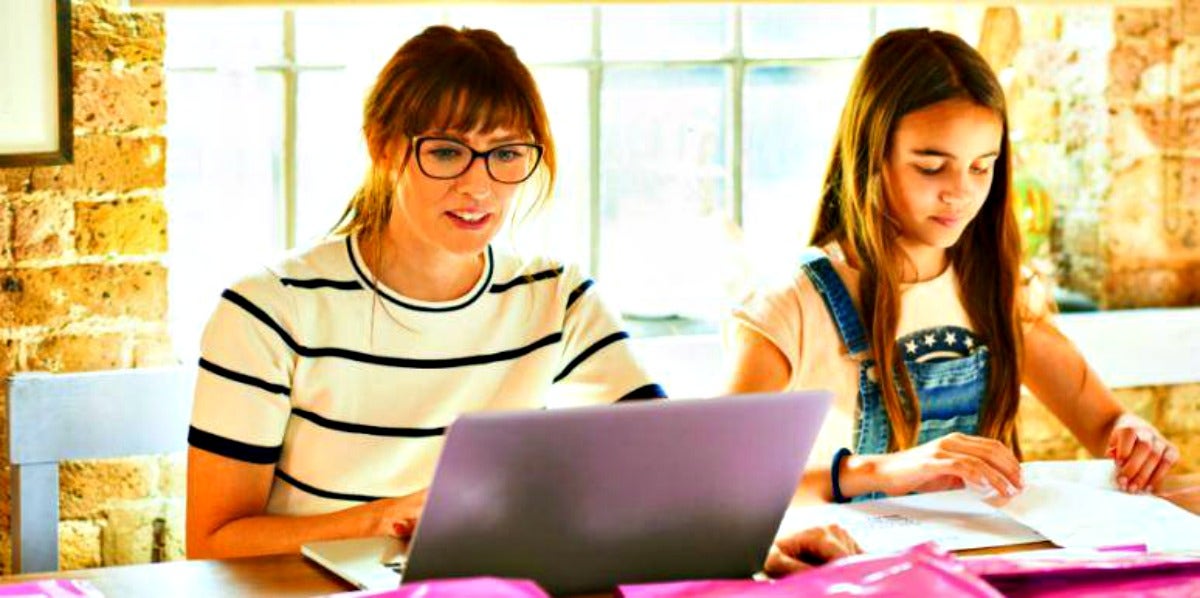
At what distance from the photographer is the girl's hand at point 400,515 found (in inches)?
68.4

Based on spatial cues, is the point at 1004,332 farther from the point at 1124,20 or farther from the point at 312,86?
the point at 312,86

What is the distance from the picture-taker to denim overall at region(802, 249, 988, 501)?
2.24m

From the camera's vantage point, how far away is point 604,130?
305 cm

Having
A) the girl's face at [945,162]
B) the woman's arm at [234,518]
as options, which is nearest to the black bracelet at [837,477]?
the girl's face at [945,162]

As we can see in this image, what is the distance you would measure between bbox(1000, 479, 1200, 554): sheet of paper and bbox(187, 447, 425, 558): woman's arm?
0.77 metres

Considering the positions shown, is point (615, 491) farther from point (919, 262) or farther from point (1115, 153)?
point (1115, 153)

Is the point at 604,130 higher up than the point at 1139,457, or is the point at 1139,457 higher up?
the point at 604,130

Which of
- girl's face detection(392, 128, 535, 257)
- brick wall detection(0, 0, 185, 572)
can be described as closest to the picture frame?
brick wall detection(0, 0, 185, 572)

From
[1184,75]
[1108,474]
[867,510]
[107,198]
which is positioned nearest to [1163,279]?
[1184,75]

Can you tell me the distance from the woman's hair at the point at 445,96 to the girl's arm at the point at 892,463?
40 cm

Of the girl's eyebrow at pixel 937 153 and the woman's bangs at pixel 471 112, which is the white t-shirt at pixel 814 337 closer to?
the girl's eyebrow at pixel 937 153

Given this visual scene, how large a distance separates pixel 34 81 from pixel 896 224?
1255mm

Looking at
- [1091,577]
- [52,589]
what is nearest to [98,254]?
[52,589]

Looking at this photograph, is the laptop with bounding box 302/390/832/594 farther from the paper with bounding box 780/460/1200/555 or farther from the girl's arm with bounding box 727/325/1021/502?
the girl's arm with bounding box 727/325/1021/502
